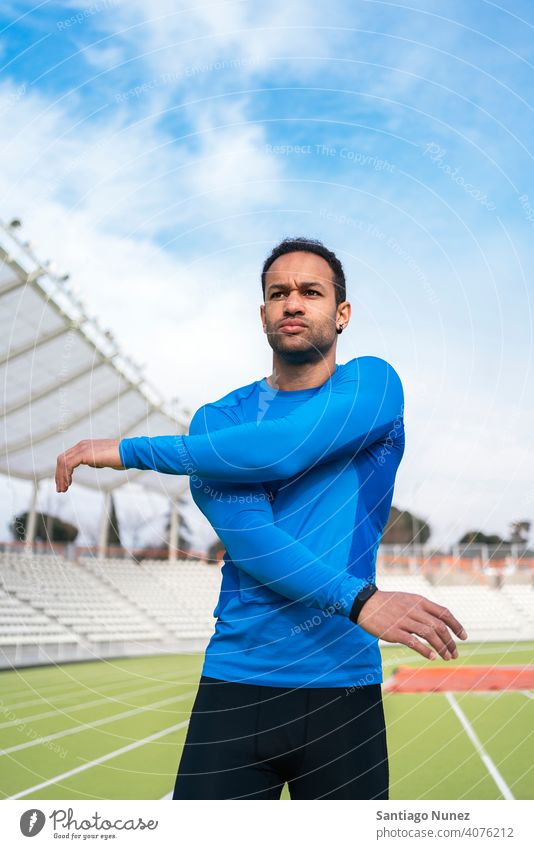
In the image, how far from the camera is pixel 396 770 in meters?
8.36

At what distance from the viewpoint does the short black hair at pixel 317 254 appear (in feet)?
7.10

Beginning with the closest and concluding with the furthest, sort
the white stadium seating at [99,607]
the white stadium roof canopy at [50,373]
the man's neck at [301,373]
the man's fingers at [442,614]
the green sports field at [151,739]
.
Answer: the man's fingers at [442,614] → the man's neck at [301,373] → the green sports field at [151,739] → the white stadium roof canopy at [50,373] → the white stadium seating at [99,607]

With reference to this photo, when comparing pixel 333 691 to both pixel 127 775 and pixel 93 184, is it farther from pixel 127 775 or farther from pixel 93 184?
pixel 127 775

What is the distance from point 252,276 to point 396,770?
678 centimetres

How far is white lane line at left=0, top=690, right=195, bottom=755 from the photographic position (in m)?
9.59

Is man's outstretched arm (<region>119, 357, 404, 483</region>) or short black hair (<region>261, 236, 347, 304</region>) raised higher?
short black hair (<region>261, 236, 347, 304</region>)

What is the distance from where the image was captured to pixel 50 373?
1914 centimetres

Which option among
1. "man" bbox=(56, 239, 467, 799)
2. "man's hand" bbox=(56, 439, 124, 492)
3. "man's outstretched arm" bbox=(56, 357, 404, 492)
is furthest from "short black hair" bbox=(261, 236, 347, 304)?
"man's hand" bbox=(56, 439, 124, 492)

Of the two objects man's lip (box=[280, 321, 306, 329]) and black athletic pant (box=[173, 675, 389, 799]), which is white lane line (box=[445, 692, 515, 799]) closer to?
black athletic pant (box=[173, 675, 389, 799])

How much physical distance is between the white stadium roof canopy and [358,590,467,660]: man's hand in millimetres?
9988

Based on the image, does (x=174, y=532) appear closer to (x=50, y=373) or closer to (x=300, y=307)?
(x=300, y=307)

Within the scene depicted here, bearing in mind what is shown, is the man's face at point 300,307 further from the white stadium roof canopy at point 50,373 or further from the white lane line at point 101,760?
the white stadium roof canopy at point 50,373

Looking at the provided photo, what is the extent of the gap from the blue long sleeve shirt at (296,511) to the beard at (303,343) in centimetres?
8

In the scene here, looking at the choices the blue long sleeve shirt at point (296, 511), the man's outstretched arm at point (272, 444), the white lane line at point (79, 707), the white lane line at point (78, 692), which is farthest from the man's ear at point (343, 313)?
the white lane line at point (78, 692)
